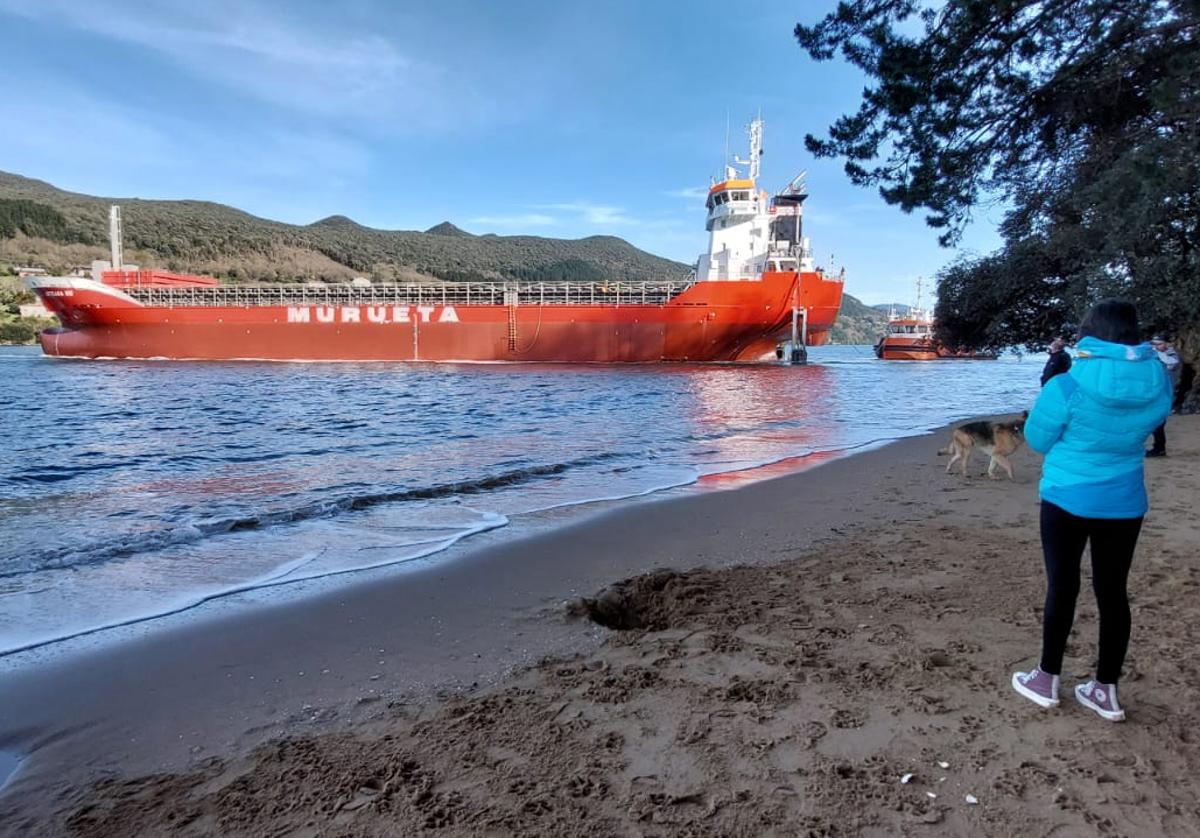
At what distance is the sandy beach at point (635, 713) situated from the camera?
182 centimetres

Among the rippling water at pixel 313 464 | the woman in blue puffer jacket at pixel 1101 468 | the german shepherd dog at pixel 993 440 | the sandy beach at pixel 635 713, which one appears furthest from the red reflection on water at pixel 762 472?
the woman in blue puffer jacket at pixel 1101 468

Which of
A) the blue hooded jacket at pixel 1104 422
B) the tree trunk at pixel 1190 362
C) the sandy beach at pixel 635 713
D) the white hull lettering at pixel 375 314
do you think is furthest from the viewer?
the white hull lettering at pixel 375 314

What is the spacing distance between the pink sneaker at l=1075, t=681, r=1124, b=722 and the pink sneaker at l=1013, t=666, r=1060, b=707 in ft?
0.28

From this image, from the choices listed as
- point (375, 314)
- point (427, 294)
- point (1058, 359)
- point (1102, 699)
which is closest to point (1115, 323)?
point (1102, 699)

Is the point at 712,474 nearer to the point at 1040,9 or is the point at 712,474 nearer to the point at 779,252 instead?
the point at 1040,9

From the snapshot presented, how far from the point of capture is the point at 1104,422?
2.10 metres

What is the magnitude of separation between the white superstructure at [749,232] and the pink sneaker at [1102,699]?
3068 centimetres

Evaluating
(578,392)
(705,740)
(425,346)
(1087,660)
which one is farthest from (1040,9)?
(425,346)

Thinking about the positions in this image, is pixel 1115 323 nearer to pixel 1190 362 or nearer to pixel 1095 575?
pixel 1095 575

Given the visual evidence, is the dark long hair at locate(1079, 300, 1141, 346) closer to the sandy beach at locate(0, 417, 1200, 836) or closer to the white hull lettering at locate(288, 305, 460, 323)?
the sandy beach at locate(0, 417, 1200, 836)

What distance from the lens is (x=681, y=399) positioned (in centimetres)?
1817

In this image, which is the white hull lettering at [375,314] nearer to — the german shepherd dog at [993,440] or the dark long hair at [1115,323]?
the german shepherd dog at [993,440]

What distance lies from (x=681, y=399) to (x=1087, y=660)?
15.6 m

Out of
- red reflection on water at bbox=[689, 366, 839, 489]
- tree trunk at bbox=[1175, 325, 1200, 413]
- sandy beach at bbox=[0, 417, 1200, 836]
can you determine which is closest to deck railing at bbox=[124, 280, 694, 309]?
red reflection on water at bbox=[689, 366, 839, 489]
